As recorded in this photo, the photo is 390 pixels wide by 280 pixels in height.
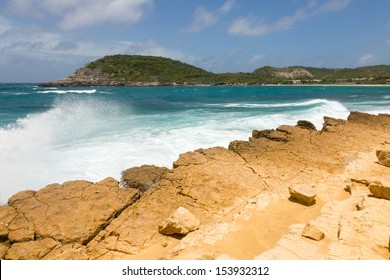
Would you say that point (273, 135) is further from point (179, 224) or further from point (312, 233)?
point (179, 224)

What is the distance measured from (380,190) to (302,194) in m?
1.36

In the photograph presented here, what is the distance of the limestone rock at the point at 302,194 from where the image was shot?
6027mm

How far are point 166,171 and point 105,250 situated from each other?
267cm

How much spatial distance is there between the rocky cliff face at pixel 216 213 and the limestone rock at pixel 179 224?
0.26 ft

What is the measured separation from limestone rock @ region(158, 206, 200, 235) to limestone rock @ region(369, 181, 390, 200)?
11.0ft

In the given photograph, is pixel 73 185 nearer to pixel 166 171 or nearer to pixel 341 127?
pixel 166 171

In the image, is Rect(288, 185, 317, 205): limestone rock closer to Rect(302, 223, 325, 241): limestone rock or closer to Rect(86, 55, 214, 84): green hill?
Rect(302, 223, 325, 241): limestone rock

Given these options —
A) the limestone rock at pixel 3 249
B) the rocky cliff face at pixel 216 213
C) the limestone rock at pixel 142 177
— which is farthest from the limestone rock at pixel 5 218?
the limestone rock at pixel 142 177

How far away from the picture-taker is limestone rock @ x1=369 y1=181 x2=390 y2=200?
557 cm

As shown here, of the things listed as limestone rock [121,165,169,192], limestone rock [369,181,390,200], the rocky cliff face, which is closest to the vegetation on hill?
limestone rock [121,165,169,192]

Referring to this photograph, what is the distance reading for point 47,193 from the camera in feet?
20.2

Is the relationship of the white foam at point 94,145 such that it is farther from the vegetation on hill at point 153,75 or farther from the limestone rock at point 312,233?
the vegetation on hill at point 153,75

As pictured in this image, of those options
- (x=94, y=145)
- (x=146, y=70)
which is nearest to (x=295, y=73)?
(x=146, y=70)
